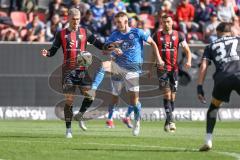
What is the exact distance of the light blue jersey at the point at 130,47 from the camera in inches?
644

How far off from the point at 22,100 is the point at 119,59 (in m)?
7.14

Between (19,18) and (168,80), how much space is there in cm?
915

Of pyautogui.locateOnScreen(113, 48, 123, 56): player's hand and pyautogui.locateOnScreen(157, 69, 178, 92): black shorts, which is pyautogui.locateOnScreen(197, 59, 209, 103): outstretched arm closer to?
pyautogui.locateOnScreen(113, 48, 123, 56): player's hand

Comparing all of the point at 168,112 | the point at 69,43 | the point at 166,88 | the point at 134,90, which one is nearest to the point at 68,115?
the point at 69,43

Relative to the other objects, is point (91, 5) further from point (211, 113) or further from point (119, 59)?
point (211, 113)

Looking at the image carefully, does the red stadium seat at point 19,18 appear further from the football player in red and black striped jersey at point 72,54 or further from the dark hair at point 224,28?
the dark hair at point 224,28

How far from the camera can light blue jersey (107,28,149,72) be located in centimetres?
1636

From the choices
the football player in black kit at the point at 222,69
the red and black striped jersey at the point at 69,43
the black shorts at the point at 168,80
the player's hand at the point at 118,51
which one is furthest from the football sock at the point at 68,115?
the football player in black kit at the point at 222,69

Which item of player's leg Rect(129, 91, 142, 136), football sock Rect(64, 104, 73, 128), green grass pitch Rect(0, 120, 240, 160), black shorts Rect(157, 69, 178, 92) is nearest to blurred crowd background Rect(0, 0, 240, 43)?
black shorts Rect(157, 69, 178, 92)

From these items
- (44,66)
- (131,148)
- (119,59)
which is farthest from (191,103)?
(131,148)

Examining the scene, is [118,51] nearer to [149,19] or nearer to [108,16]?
[108,16]

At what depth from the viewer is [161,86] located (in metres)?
18.2

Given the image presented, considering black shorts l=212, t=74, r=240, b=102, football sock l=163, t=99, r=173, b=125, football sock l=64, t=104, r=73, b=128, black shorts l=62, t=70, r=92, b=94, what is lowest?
football sock l=163, t=99, r=173, b=125

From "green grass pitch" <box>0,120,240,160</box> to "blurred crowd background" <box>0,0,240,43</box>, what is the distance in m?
7.64
